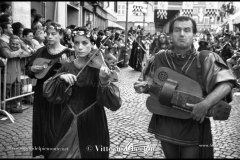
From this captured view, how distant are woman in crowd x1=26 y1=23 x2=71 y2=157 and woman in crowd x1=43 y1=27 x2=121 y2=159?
941mm

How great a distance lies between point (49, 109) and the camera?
4227 millimetres

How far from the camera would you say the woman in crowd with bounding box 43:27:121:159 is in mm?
3121

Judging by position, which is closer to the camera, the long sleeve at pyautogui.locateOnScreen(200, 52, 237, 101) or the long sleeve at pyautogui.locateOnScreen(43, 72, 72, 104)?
the long sleeve at pyautogui.locateOnScreen(200, 52, 237, 101)

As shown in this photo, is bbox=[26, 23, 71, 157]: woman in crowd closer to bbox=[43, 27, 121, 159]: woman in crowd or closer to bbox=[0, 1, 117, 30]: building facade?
bbox=[43, 27, 121, 159]: woman in crowd

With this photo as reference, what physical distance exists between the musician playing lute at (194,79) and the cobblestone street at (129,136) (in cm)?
170

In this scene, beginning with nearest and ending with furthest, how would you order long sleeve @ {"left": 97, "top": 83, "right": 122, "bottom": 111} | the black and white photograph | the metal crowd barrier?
the black and white photograph
long sleeve @ {"left": 97, "top": 83, "right": 122, "bottom": 111}
the metal crowd barrier

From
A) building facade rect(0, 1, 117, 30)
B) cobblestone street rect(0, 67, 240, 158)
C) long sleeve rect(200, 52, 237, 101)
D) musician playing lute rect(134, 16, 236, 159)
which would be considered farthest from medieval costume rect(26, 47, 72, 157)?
building facade rect(0, 1, 117, 30)

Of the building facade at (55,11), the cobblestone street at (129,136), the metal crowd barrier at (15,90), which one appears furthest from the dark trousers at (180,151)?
the building facade at (55,11)

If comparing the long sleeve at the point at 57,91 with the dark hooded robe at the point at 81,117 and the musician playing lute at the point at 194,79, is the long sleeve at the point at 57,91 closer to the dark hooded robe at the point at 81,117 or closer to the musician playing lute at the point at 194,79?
the dark hooded robe at the point at 81,117

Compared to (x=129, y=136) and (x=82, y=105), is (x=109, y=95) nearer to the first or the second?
(x=82, y=105)

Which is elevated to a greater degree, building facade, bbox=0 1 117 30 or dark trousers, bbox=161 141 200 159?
building facade, bbox=0 1 117 30

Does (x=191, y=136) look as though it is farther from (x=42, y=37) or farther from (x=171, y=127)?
(x=42, y=37)

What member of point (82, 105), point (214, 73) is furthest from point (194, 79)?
point (82, 105)

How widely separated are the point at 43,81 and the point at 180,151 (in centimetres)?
222
